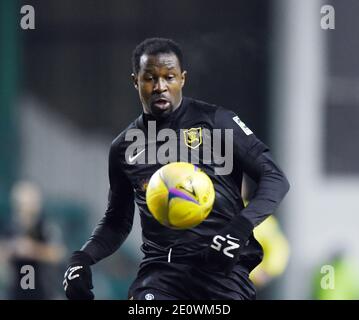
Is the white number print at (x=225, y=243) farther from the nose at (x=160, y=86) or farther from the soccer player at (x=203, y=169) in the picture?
the nose at (x=160, y=86)

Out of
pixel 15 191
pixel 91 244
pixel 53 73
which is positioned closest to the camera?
pixel 91 244

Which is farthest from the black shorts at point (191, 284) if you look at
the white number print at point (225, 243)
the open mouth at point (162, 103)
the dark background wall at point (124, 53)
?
the dark background wall at point (124, 53)

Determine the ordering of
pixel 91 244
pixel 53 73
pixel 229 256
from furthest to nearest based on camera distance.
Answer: pixel 53 73 → pixel 91 244 → pixel 229 256

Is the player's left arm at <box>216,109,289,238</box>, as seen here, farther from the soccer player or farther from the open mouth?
the open mouth

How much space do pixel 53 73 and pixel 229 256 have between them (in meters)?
8.90

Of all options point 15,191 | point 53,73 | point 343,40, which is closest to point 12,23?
point 53,73

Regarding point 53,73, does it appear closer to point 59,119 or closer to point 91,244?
point 59,119

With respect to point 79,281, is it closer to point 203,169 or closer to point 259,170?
point 203,169

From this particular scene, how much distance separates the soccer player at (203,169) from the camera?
572cm

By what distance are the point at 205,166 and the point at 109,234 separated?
65 centimetres

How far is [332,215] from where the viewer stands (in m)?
13.5

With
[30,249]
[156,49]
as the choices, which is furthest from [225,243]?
[30,249]

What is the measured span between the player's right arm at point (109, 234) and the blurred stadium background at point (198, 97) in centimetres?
688

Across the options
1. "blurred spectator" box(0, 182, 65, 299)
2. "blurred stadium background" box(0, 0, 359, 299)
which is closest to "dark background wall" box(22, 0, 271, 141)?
"blurred stadium background" box(0, 0, 359, 299)
